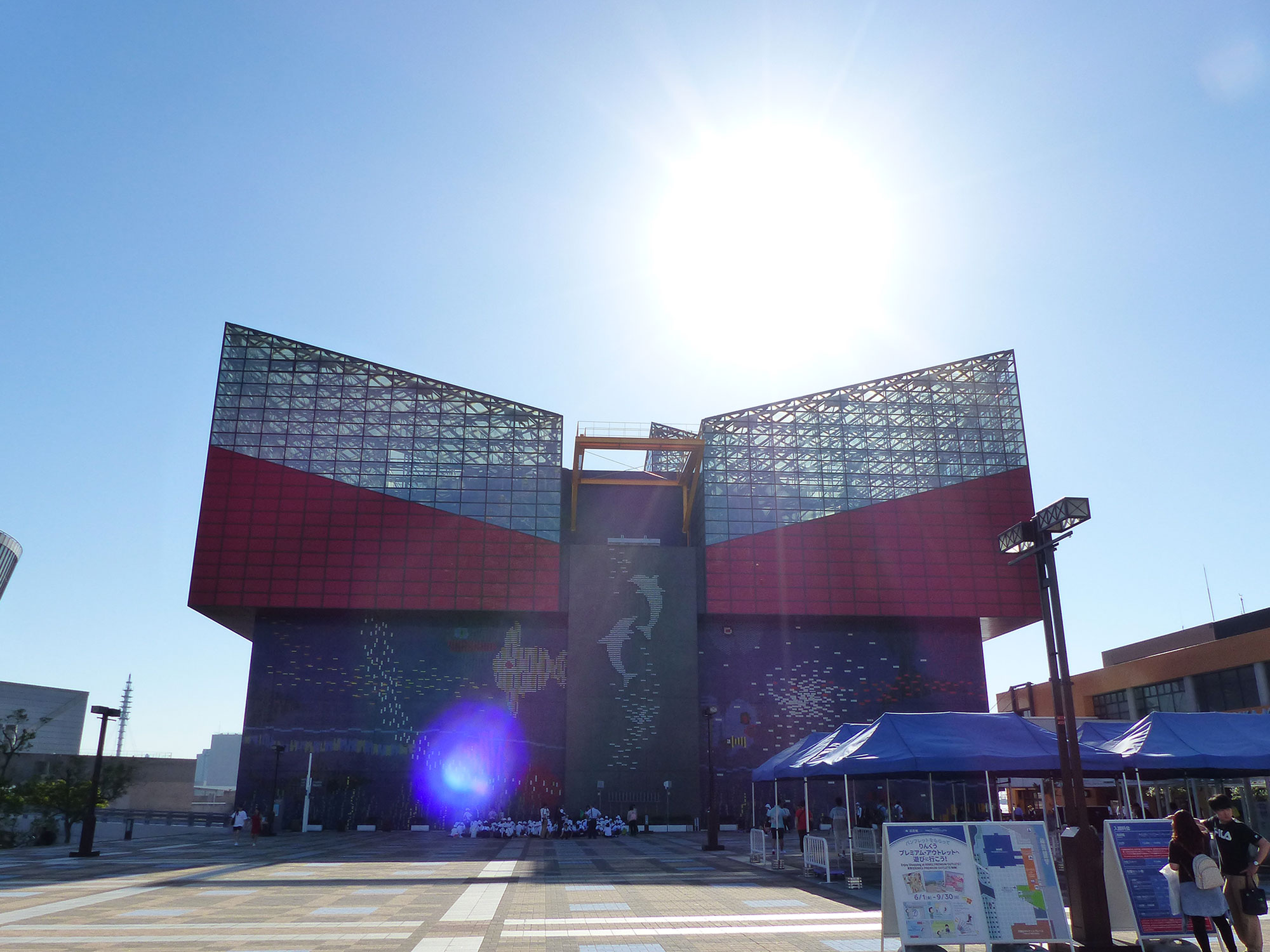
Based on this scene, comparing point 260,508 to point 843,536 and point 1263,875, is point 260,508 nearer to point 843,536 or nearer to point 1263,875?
point 843,536

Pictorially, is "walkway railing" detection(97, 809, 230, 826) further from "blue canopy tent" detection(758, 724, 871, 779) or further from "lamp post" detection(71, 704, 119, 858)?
"blue canopy tent" detection(758, 724, 871, 779)

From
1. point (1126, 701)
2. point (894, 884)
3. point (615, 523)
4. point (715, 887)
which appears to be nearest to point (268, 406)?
point (615, 523)

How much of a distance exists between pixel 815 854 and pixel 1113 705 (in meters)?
39.2

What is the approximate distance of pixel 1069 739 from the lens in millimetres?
12125

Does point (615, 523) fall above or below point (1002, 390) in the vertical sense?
below

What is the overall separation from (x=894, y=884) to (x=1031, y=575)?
4446 centimetres

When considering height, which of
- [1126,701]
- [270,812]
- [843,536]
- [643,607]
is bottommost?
[270,812]

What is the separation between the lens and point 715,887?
18719 mm

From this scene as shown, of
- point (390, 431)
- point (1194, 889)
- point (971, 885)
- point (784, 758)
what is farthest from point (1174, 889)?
point (390, 431)

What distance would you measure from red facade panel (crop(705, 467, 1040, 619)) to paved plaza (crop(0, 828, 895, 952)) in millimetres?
23551

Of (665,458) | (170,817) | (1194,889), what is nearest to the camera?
(1194,889)

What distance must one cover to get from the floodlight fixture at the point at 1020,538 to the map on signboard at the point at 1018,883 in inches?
156

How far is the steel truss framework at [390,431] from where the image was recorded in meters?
50.8

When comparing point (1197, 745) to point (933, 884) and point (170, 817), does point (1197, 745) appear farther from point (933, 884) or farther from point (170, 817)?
point (170, 817)
